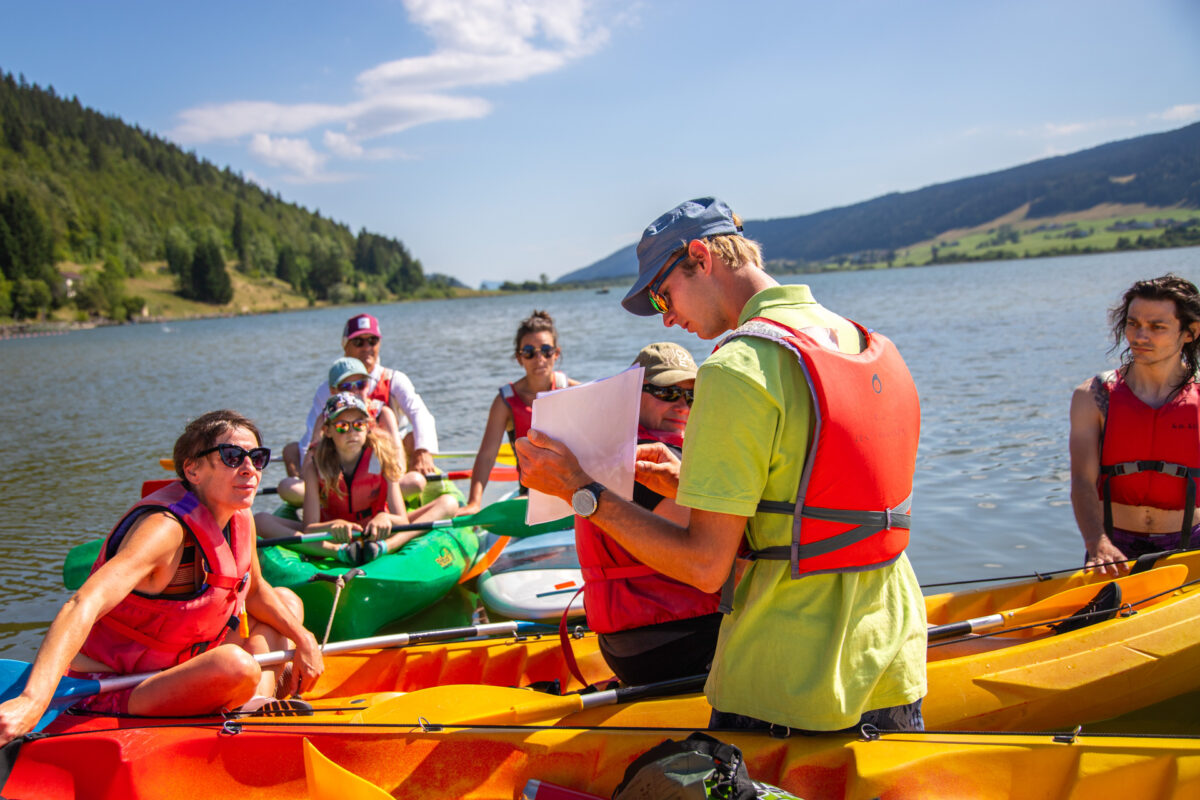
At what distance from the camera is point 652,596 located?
2705 mm

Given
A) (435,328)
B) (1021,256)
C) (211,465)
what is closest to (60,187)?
(435,328)

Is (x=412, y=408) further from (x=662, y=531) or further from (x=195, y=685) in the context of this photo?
(x=662, y=531)

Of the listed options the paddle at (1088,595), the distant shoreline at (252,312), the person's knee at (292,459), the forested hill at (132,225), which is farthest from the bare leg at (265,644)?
the forested hill at (132,225)

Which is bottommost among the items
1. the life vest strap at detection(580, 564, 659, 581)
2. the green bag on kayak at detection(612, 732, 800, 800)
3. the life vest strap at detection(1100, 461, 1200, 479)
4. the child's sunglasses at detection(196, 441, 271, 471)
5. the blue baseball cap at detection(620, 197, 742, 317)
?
the life vest strap at detection(1100, 461, 1200, 479)

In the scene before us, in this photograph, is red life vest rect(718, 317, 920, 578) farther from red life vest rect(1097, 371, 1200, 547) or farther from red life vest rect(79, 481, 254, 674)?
red life vest rect(1097, 371, 1200, 547)

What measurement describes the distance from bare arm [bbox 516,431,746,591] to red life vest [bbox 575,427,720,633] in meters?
0.75

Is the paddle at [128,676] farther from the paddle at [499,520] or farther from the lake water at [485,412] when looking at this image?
the lake water at [485,412]

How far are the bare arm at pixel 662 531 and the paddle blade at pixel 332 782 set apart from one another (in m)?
1.07

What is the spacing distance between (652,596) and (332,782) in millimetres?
1106

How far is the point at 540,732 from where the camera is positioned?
252 cm

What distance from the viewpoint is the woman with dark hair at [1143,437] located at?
4.03 meters

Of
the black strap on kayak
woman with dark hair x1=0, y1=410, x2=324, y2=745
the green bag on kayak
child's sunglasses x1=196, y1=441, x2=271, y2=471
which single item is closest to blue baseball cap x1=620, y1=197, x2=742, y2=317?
the green bag on kayak

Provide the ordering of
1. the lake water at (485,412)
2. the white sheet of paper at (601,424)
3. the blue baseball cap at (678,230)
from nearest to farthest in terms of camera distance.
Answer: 1. the blue baseball cap at (678,230)
2. the white sheet of paper at (601,424)
3. the lake water at (485,412)

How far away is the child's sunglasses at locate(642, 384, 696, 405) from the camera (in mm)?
2826
